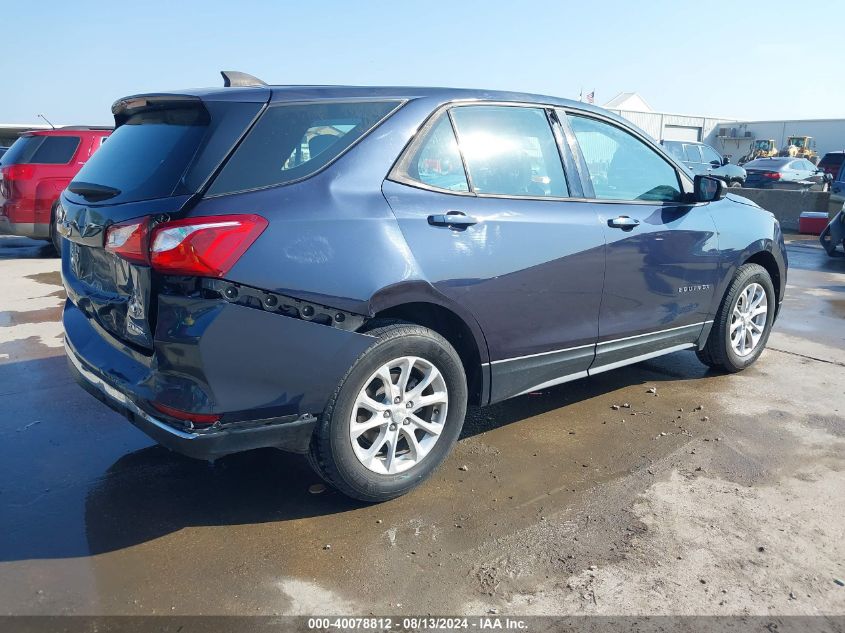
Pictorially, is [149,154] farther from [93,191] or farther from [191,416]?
[191,416]

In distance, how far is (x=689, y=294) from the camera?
14.9 feet

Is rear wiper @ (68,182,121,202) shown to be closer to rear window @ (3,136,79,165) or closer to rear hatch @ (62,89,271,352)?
rear hatch @ (62,89,271,352)

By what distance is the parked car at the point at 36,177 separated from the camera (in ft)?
32.4

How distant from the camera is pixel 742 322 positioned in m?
5.07

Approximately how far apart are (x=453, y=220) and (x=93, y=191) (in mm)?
1606

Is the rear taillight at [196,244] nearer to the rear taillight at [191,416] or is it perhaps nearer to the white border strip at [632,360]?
the rear taillight at [191,416]

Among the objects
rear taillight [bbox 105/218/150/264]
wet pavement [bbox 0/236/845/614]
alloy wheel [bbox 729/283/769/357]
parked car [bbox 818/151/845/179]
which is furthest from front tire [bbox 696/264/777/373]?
parked car [bbox 818/151/845/179]

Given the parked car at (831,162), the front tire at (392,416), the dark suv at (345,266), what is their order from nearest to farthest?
the dark suv at (345,266)
the front tire at (392,416)
the parked car at (831,162)

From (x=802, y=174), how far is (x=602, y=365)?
22214mm

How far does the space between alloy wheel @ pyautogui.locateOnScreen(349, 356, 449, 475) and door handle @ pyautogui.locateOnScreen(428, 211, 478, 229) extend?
2.04 feet

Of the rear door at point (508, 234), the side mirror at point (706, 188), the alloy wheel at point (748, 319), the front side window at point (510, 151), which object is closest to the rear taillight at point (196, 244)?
the rear door at point (508, 234)

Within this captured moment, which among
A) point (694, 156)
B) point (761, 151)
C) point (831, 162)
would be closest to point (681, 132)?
point (761, 151)

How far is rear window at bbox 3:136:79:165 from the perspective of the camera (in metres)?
9.95

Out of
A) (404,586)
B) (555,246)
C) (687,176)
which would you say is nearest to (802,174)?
(687,176)
